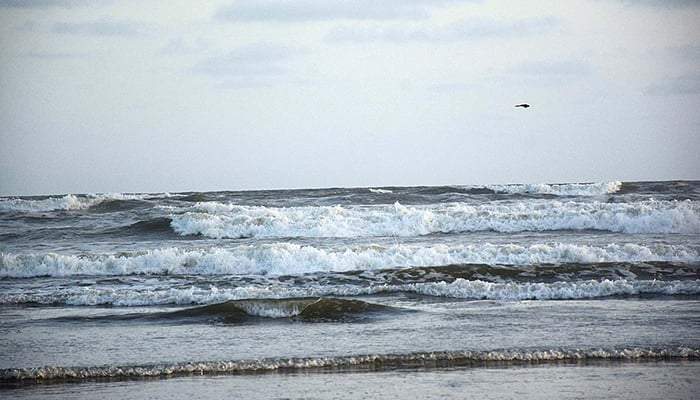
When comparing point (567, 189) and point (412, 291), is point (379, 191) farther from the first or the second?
point (412, 291)

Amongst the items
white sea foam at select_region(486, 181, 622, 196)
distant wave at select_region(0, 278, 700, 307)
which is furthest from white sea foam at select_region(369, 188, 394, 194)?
distant wave at select_region(0, 278, 700, 307)

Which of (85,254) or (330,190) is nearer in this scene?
(85,254)

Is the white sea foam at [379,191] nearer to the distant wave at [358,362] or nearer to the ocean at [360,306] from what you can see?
the ocean at [360,306]

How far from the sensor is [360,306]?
13.1 metres

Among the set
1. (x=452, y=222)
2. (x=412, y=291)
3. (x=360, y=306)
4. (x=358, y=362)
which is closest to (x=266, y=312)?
(x=360, y=306)

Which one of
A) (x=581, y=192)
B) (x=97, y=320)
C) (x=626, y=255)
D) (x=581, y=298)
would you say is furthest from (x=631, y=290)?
(x=581, y=192)

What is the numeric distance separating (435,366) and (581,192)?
2804 centimetres

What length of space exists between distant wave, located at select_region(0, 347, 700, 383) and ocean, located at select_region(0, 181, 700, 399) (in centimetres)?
3

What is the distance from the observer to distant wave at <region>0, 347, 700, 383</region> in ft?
29.8

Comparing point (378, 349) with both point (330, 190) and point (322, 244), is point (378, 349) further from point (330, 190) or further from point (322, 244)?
point (330, 190)

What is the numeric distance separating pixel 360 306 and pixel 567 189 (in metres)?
25.8

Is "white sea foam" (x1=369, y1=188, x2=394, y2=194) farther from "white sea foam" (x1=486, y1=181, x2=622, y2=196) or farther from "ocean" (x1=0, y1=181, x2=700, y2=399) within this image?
"ocean" (x1=0, y1=181, x2=700, y2=399)

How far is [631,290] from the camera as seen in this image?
1427cm

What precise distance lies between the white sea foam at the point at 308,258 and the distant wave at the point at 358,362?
849cm
